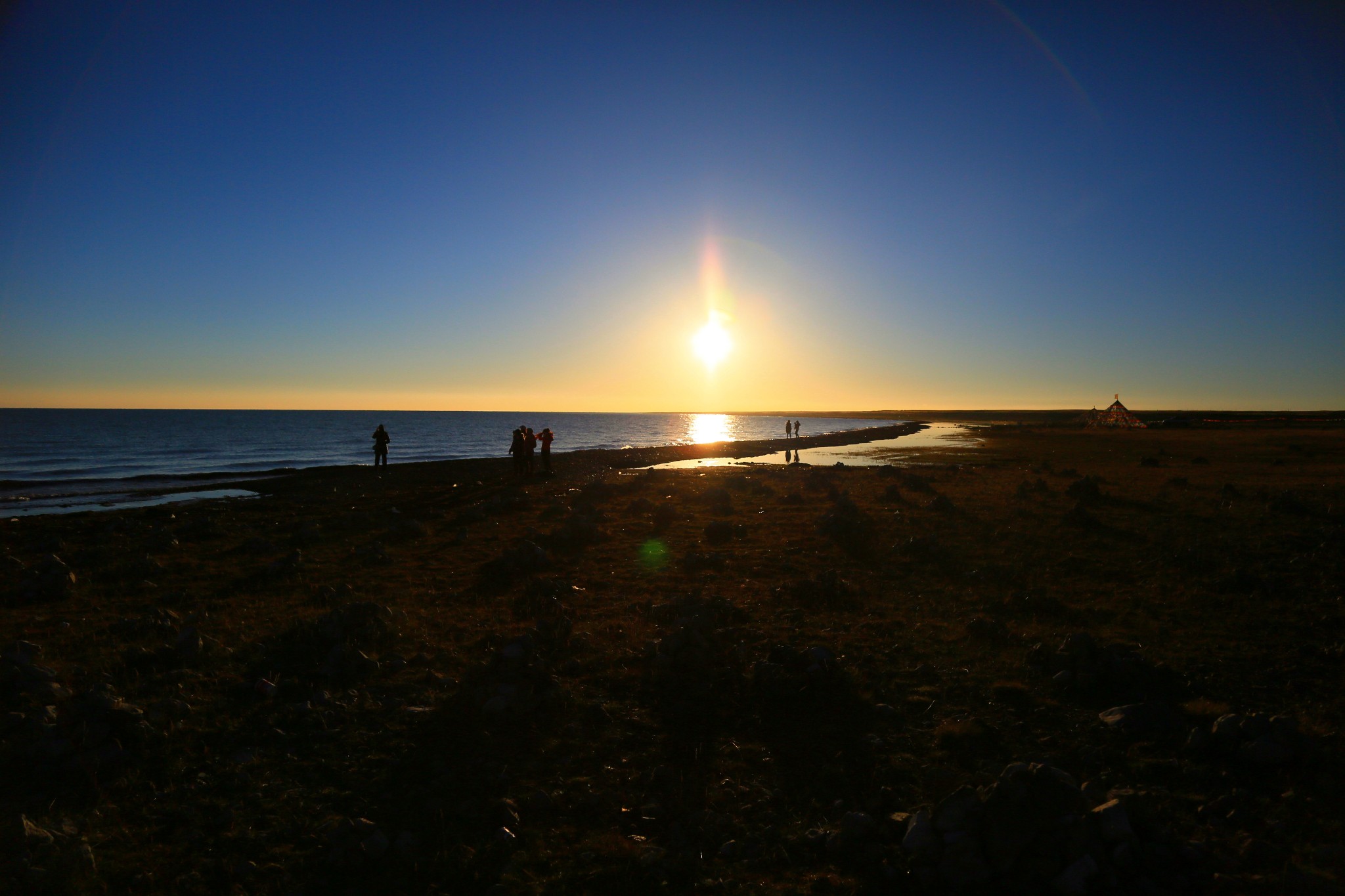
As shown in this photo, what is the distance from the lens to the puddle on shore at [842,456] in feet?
160

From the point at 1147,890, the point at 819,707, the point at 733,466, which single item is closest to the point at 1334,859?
the point at 1147,890

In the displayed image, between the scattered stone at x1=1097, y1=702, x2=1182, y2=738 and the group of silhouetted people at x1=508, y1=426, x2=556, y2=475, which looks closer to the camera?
the scattered stone at x1=1097, y1=702, x2=1182, y2=738

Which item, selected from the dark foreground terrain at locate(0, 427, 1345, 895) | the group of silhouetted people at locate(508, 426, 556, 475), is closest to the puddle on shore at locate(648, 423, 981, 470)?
the group of silhouetted people at locate(508, 426, 556, 475)

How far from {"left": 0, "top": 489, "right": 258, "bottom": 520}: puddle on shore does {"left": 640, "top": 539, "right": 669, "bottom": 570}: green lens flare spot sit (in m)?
22.8

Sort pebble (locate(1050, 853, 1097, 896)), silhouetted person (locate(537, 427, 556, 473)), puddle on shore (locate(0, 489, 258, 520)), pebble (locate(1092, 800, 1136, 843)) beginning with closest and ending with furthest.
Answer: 1. pebble (locate(1050, 853, 1097, 896))
2. pebble (locate(1092, 800, 1136, 843))
3. puddle on shore (locate(0, 489, 258, 520))
4. silhouetted person (locate(537, 427, 556, 473))

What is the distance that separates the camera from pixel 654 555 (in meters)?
16.5

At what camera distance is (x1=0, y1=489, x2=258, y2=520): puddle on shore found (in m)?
27.7

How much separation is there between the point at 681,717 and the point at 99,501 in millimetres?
→ 36013

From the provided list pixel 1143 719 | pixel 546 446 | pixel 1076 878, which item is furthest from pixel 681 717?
pixel 546 446

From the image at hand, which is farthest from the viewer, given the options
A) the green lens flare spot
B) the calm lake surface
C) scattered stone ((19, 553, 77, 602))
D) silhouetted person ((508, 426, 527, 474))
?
the calm lake surface

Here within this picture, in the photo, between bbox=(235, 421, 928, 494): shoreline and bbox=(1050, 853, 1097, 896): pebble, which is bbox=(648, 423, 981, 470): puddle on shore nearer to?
bbox=(235, 421, 928, 494): shoreline

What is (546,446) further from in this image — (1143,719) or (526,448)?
(1143,719)

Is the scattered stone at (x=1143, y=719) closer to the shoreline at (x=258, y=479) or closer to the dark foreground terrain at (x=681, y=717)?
the dark foreground terrain at (x=681, y=717)

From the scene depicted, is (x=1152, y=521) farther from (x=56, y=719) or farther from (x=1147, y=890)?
(x=56, y=719)
